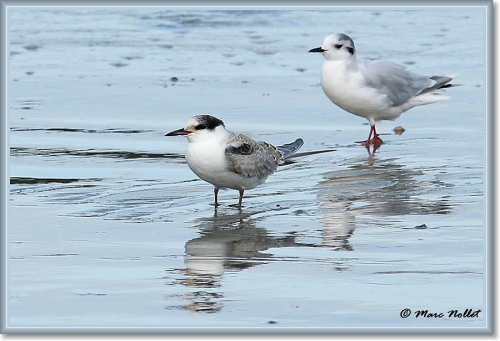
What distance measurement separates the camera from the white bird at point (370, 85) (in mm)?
9250

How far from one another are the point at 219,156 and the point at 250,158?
26 centimetres

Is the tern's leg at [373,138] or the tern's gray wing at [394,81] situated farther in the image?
the tern's gray wing at [394,81]

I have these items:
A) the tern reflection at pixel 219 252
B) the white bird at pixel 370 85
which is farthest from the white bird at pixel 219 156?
the white bird at pixel 370 85

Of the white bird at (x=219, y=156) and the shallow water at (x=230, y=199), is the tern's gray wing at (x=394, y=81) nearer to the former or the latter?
the shallow water at (x=230, y=199)

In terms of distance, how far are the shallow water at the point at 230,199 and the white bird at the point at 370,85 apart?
0.24 metres

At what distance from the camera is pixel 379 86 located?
9422 millimetres

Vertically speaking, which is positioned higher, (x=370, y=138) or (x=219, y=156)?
(x=219, y=156)

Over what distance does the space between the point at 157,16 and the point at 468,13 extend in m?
4.67

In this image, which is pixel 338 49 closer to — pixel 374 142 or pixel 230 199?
pixel 374 142

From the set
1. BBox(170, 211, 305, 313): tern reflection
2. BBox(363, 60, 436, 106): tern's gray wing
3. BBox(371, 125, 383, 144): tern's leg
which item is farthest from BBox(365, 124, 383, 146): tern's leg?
BBox(170, 211, 305, 313): tern reflection

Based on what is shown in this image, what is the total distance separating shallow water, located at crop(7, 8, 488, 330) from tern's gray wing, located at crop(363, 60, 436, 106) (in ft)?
1.01

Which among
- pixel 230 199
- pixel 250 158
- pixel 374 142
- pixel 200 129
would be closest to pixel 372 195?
pixel 250 158

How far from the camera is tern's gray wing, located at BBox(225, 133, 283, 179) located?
21.8ft

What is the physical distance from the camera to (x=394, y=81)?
956 centimetres
